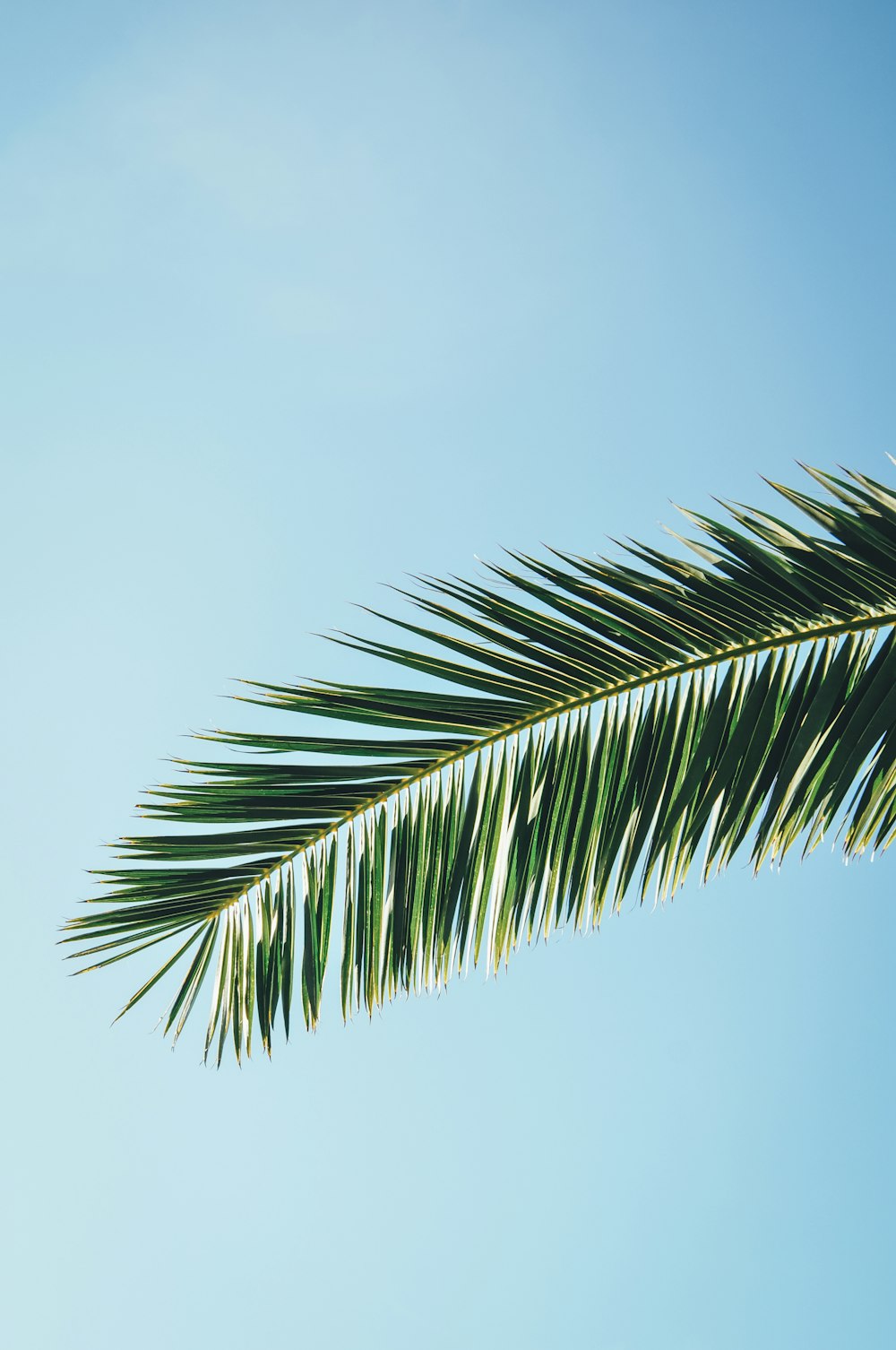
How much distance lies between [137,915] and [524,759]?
3.07ft

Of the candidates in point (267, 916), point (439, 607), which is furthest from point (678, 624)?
point (267, 916)

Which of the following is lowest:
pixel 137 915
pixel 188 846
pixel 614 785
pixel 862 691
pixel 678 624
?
pixel 137 915

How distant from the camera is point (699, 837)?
2.09 meters

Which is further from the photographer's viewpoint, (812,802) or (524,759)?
(524,759)

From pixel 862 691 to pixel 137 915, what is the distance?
1.64 metres

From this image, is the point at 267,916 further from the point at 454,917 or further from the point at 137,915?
the point at 454,917

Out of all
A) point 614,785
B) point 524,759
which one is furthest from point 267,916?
point 614,785

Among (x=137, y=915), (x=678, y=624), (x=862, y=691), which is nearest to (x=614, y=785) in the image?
(x=678, y=624)

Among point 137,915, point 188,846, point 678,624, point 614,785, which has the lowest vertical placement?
point 137,915

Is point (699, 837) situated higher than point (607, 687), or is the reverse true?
point (607, 687)

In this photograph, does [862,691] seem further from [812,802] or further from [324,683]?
[324,683]

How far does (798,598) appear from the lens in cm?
205

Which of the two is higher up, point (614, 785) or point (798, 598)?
point (798, 598)

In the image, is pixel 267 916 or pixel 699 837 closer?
pixel 699 837
